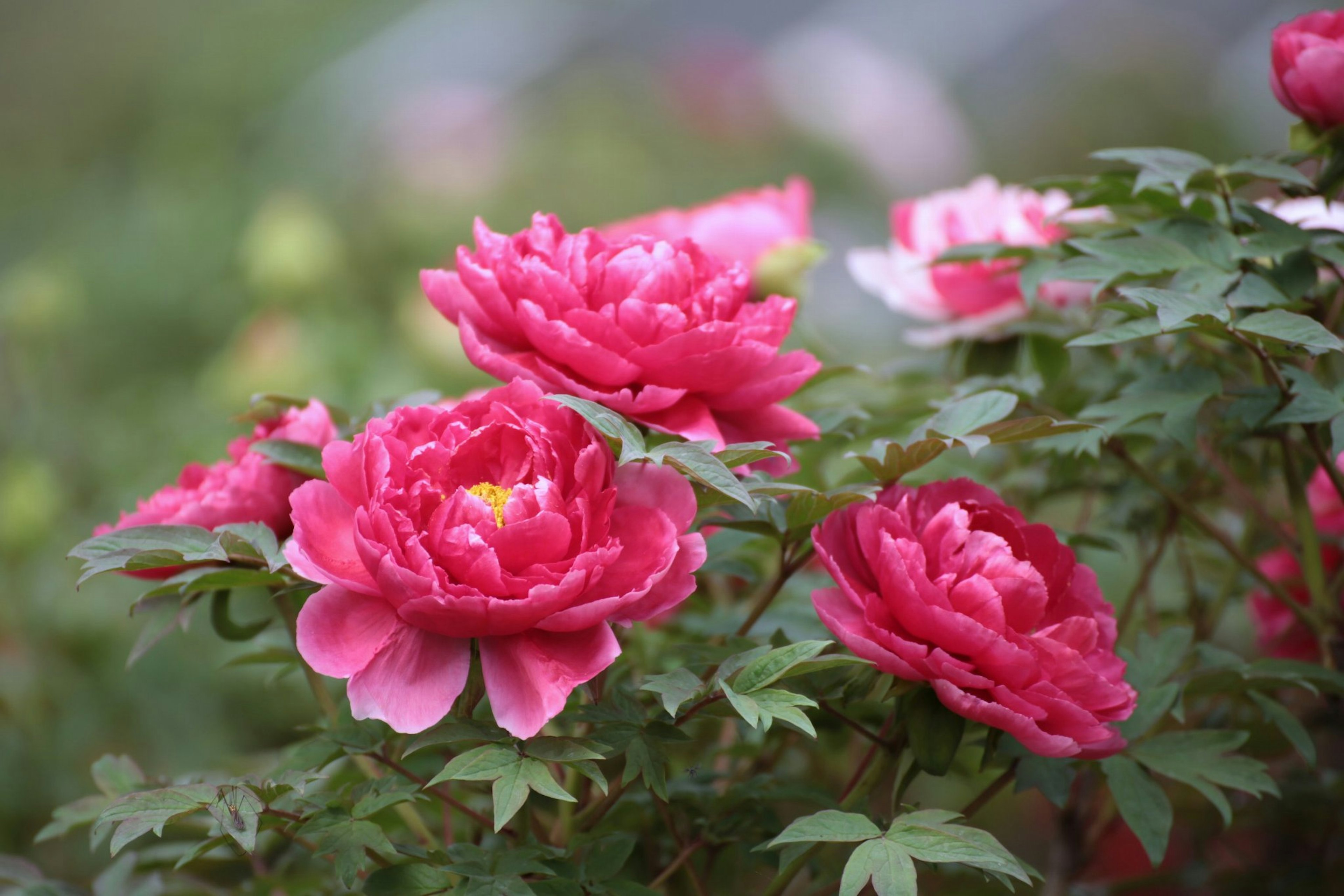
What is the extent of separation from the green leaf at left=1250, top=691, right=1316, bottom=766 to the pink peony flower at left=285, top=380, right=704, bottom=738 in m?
0.34

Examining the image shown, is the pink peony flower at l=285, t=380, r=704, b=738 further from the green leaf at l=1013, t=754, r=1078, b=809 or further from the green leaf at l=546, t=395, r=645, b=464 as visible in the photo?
the green leaf at l=1013, t=754, r=1078, b=809

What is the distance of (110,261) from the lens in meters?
2.25

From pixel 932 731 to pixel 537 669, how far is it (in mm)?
178

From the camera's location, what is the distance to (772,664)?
46 centimetres

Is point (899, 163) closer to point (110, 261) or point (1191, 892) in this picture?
point (110, 261)

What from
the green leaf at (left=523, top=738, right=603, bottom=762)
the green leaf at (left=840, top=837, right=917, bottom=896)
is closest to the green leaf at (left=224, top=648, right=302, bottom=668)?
the green leaf at (left=523, top=738, right=603, bottom=762)

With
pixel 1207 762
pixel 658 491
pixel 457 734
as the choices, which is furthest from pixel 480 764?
pixel 1207 762

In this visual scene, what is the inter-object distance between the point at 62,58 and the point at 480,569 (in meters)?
3.54

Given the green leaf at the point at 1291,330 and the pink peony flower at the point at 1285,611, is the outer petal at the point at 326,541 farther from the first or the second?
the pink peony flower at the point at 1285,611

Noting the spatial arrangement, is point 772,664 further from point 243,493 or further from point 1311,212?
point 1311,212

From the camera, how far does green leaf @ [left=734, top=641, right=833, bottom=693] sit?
45cm

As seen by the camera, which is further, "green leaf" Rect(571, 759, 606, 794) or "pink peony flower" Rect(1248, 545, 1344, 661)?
"pink peony flower" Rect(1248, 545, 1344, 661)

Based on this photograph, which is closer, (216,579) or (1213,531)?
(216,579)

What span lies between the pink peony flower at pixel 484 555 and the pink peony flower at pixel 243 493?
3.9 inches
